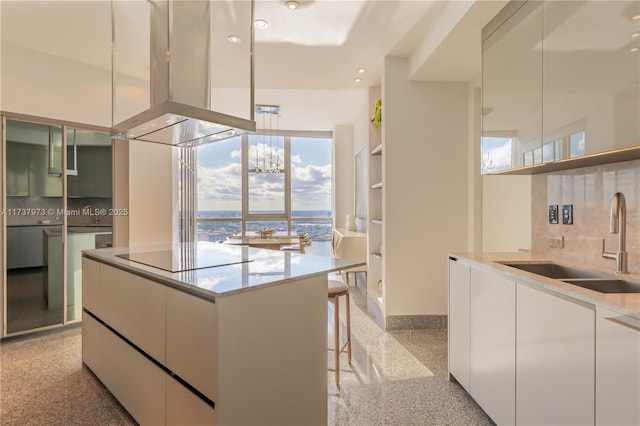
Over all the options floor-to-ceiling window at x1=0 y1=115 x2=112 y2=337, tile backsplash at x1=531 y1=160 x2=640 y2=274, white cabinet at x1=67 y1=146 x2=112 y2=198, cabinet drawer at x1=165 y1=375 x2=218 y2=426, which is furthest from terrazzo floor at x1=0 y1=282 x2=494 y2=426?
white cabinet at x1=67 y1=146 x2=112 y2=198

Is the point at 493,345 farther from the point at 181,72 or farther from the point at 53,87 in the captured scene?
the point at 53,87

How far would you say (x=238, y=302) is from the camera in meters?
1.41

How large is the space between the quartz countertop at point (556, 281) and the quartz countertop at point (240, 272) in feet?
2.42

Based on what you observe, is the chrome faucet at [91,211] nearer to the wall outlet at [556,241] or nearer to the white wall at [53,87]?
the white wall at [53,87]

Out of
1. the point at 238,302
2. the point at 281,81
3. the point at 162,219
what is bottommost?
the point at 238,302

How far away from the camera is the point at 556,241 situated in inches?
88.5

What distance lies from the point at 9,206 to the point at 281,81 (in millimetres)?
2964

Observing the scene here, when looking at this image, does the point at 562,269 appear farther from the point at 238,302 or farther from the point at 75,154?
the point at 75,154

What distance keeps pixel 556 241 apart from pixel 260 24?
106 inches

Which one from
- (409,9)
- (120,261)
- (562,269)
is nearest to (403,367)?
A: (562,269)

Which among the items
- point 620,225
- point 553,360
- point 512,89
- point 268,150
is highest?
point 268,150

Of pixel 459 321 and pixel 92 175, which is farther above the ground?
pixel 92 175

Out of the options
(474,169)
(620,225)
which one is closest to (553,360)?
(620,225)

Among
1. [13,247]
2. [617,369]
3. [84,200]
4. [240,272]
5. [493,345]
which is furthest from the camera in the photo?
[84,200]
